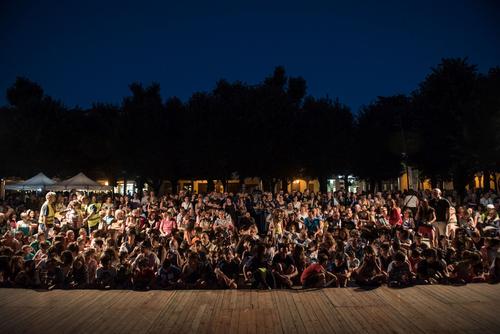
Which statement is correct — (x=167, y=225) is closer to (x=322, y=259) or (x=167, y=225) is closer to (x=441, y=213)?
(x=322, y=259)

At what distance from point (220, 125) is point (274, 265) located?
20752mm

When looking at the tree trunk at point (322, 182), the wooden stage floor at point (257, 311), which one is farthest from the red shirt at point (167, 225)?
the tree trunk at point (322, 182)

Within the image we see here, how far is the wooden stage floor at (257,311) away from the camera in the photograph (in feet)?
18.6

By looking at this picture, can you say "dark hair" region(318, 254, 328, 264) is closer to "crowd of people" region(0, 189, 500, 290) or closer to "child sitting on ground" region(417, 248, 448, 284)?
"crowd of people" region(0, 189, 500, 290)

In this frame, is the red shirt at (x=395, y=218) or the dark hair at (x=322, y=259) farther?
the red shirt at (x=395, y=218)

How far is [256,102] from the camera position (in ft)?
90.5

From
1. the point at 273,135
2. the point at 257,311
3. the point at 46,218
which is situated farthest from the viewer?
the point at 273,135

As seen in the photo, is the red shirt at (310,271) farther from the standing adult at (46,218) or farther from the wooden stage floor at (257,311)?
the standing adult at (46,218)

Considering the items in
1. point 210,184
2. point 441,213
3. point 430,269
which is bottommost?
point 430,269

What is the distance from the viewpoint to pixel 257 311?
6391mm

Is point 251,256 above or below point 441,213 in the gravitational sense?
below

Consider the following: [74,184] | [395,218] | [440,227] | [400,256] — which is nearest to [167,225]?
[400,256]

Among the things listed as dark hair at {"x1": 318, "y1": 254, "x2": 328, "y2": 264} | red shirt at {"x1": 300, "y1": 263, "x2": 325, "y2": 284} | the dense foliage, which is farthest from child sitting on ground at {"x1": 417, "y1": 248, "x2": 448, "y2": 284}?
the dense foliage

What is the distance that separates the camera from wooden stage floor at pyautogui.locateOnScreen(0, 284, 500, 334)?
18.6 ft
